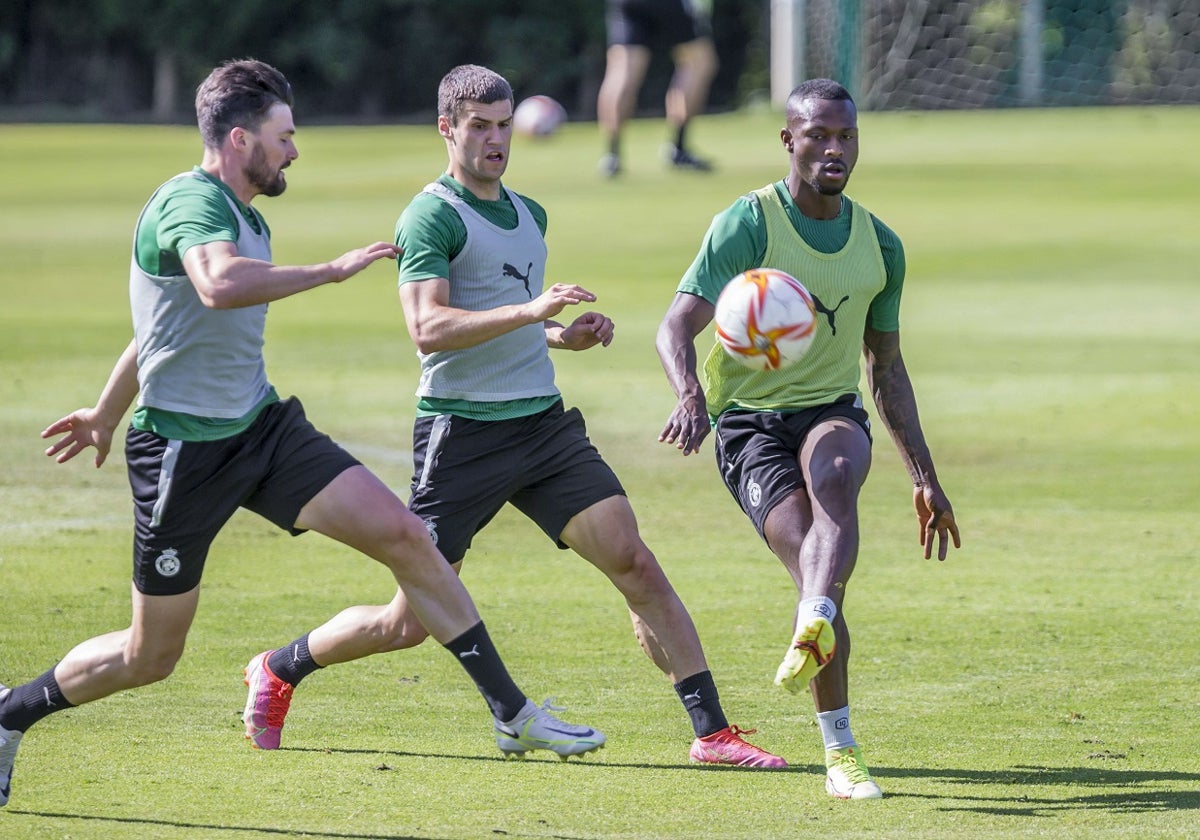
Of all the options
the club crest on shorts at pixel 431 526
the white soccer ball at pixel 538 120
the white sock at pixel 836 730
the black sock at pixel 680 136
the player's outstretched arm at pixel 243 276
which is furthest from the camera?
the white soccer ball at pixel 538 120

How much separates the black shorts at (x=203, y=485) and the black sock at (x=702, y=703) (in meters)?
1.45

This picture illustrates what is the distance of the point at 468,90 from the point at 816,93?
1.20 meters

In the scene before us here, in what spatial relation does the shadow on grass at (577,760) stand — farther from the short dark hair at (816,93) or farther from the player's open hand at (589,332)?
the short dark hair at (816,93)

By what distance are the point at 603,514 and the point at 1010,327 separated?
450 inches

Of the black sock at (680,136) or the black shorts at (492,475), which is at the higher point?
the black shorts at (492,475)

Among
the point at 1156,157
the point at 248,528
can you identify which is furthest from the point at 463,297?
the point at 1156,157

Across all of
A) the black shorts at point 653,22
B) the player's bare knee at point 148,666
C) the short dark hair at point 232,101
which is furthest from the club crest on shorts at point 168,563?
the black shorts at point 653,22

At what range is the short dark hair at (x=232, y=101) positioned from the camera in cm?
602

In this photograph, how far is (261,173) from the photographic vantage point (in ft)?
19.9

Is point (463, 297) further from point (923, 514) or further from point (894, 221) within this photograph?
point (894, 221)

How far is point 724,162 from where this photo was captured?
87.9 feet

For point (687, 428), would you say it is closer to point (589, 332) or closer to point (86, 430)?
point (589, 332)

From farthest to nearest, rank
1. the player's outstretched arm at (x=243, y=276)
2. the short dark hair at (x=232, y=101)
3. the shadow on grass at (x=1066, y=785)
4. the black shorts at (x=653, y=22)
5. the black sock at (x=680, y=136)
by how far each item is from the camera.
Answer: the black sock at (x=680, y=136)
the black shorts at (x=653, y=22)
the short dark hair at (x=232, y=101)
the shadow on grass at (x=1066, y=785)
the player's outstretched arm at (x=243, y=276)

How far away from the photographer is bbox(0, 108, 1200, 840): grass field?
596cm
